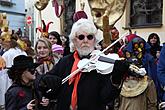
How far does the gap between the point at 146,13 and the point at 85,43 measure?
8.38 meters

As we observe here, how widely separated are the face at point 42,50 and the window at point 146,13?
6.28 m

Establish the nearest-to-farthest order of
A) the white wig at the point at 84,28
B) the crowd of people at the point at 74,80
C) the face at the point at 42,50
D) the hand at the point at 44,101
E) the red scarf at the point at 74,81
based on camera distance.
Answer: the crowd of people at the point at 74,80 < the red scarf at the point at 74,81 < the white wig at the point at 84,28 < the hand at the point at 44,101 < the face at the point at 42,50

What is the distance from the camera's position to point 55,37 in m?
7.46

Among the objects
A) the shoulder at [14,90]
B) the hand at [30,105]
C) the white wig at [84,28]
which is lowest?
the hand at [30,105]

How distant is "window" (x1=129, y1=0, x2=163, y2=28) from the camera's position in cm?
1125

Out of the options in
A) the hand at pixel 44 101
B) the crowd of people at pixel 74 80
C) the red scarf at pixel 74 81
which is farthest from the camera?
the hand at pixel 44 101

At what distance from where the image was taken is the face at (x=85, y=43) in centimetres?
356

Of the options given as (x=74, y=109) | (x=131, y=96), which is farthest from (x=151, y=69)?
(x=74, y=109)

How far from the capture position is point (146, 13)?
1169 cm

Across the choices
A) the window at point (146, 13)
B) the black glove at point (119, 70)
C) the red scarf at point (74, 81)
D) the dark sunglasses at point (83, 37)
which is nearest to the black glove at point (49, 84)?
the red scarf at point (74, 81)

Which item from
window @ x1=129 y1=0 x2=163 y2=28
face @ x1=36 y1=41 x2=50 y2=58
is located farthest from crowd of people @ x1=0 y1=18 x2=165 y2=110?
window @ x1=129 y1=0 x2=163 y2=28

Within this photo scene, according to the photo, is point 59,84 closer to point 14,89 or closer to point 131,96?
point 14,89

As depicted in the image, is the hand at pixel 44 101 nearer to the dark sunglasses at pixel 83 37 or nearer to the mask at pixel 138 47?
the dark sunglasses at pixel 83 37

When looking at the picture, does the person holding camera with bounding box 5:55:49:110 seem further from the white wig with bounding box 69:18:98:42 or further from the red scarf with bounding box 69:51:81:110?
the white wig with bounding box 69:18:98:42
